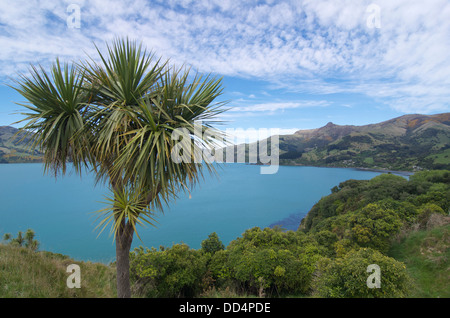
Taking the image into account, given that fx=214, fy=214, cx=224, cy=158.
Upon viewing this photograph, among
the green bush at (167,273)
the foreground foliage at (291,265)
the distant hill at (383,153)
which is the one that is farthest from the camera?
the distant hill at (383,153)

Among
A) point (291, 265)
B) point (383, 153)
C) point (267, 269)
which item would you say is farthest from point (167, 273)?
point (383, 153)

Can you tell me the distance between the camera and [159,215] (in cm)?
5203

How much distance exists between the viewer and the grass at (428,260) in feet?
19.9

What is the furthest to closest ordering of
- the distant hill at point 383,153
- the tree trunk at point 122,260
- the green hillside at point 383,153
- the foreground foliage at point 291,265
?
1. the distant hill at point 383,153
2. the green hillside at point 383,153
3. the foreground foliage at point 291,265
4. the tree trunk at point 122,260

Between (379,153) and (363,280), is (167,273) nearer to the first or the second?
(363,280)

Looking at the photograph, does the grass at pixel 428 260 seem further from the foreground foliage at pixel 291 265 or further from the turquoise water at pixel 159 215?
the turquoise water at pixel 159 215

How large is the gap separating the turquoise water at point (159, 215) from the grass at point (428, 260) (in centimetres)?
2417

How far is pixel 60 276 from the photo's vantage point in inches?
167

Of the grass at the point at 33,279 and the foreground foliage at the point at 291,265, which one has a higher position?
the grass at the point at 33,279

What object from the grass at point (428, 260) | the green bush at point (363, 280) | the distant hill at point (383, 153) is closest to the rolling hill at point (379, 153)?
the distant hill at point (383, 153)

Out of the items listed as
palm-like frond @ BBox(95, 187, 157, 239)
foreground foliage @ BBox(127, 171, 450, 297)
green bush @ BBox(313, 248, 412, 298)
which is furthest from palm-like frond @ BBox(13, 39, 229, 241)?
green bush @ BBox(313, 248, 412, 298)

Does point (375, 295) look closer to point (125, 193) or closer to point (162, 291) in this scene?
point (125, 193)

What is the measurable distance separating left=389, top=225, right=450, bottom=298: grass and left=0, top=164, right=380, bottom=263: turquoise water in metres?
24.2

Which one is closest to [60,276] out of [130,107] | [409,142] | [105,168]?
[105,168]
